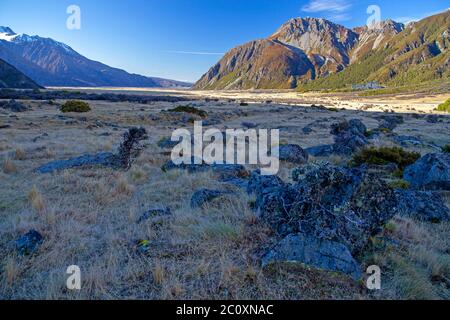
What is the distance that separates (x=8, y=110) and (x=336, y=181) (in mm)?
40562

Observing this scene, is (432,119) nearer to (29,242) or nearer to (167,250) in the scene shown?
(167,250)

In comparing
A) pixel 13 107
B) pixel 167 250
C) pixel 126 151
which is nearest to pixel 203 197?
pixel 167 250

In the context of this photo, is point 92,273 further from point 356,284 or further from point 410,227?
point 410,227

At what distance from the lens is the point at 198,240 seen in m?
5.41

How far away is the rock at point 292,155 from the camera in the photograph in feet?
46.0

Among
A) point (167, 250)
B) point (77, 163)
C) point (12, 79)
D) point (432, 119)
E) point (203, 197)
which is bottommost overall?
point (167, 250)

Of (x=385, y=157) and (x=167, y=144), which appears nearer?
(x=385, y=157)

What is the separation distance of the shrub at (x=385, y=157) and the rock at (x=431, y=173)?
2.81 meters

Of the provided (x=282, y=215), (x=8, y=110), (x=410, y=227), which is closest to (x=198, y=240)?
(x=282, y=215)

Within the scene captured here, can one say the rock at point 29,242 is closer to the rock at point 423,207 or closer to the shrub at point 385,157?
the rock at point 423,207

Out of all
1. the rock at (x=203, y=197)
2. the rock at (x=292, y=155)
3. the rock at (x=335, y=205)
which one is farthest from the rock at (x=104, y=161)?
the rock at (x=335, y=205)

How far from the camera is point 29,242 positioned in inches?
205

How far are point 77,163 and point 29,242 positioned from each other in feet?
22.9

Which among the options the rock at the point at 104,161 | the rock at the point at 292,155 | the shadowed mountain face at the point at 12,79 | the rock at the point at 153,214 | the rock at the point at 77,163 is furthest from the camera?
the shadowed mountain face at the point at 12,79
